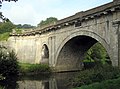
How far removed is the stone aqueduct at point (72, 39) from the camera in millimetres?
22641

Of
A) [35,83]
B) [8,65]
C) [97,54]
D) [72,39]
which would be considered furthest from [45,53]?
[35,83]

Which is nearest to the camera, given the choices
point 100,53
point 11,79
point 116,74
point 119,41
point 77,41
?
point 116,74

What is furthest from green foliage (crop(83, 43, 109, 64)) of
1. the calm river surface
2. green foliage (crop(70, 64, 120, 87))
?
green foliage (crop(70, 64, 120, 87))

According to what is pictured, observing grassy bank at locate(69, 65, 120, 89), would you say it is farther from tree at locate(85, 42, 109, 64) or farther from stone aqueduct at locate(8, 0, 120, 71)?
tree at locate(85, 42, 109, 64)

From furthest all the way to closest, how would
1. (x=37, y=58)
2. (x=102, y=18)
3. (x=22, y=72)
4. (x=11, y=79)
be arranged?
(x=37, y=58) < (x=22, y=72) < (x=11, y=79) < (x=102, y=18)

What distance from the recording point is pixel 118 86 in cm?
1223

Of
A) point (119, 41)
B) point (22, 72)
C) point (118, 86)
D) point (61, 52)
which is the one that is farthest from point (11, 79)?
point (118, 86)

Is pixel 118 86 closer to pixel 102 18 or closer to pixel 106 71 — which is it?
pixel 106 71

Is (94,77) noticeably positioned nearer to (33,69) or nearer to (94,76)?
(94,76)

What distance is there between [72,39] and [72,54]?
15.2ft

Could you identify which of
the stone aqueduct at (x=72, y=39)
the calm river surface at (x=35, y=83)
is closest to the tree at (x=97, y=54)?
the stone aqueduct at (x=72, y=39)

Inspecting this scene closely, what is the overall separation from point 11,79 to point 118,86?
16982 mm

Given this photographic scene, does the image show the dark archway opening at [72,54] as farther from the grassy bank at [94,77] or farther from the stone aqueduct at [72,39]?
the grassy bank at [94,77]

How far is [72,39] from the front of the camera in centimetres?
3178
